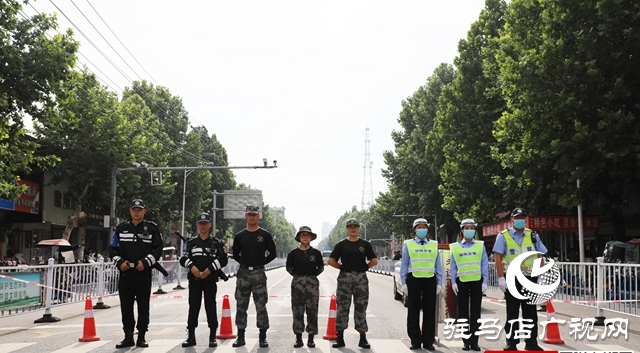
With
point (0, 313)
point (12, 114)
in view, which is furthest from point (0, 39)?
point (0, 313)

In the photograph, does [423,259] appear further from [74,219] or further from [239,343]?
[74,219]

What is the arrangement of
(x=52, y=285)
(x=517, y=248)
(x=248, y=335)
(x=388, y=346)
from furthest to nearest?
(x=52, y=285)
(x=248, y=335)
(x=388, y=346)
(x=517, y=248)

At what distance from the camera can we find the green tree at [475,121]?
35125 mm

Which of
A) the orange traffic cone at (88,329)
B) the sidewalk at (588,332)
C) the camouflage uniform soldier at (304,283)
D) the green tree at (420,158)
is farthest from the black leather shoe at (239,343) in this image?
the green tree at (420,158)

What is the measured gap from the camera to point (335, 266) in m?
10.1

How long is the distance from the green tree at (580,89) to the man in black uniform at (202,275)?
1566cm

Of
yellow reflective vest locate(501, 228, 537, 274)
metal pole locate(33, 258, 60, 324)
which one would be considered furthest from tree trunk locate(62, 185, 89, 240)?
yellow reflective vest locate(501, 228, 537, 274)

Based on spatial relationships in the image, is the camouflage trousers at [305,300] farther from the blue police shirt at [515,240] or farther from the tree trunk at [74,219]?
the tree trunk at [74,219]

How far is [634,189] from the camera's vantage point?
107ft

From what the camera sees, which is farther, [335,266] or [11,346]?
[11,346]

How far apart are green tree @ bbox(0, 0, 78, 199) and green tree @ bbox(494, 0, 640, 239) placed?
16114 mm

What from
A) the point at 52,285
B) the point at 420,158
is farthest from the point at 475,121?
the point at 52,285

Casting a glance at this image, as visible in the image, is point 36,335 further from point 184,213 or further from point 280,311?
point 184,213

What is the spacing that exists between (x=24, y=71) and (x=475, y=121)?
22.7 meters
